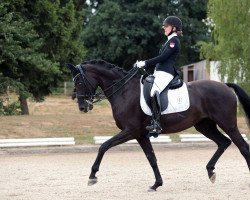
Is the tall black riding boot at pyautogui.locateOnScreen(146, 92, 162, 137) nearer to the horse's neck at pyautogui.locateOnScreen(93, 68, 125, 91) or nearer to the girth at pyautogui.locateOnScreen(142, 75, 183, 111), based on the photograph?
the girth at pyautogui.locateOnScreen(142, 75, 183, 111)

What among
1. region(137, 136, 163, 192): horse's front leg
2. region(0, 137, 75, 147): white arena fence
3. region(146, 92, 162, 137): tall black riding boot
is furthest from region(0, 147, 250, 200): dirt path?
region(146, 92, 162, 137): tall black riding boot

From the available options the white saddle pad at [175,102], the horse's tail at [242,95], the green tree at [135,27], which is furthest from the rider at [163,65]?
the green tree at [135,27]

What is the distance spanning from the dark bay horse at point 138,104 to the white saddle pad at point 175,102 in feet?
0.22

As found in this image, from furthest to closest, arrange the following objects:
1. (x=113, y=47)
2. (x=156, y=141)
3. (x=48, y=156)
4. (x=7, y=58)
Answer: (x=113, y=47) → (x=7, y=58) → (x=156, y=141) → (x=48, y=156)

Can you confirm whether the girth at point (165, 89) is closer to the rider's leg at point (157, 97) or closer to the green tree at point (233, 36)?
the rider's leg at point (157, 97)

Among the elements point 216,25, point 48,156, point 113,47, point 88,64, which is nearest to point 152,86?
point 88,64

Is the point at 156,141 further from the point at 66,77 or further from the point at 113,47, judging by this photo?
the point at 113,47

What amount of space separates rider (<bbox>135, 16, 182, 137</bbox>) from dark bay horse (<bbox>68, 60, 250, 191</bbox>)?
0.23m

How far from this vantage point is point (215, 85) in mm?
8500

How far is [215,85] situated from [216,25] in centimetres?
1144

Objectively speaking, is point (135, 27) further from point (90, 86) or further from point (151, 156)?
point (151, 156)

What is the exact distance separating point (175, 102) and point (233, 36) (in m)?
11.4

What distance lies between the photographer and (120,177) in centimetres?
925

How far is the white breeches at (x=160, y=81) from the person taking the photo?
316 inches
